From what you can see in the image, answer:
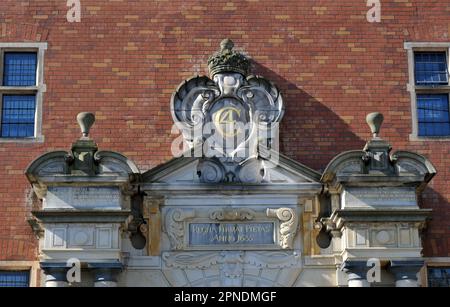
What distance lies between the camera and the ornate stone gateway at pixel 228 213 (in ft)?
53.9

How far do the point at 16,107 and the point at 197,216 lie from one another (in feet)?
12.4

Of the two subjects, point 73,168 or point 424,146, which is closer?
point 73,168

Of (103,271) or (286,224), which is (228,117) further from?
(103,271)

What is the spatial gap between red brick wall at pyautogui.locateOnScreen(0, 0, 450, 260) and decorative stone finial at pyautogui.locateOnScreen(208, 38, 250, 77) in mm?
730

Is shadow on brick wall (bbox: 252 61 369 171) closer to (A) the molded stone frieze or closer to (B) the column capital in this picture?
(A) the molded stone frieze

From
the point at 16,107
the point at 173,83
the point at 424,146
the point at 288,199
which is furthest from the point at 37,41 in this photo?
the point at 424,146

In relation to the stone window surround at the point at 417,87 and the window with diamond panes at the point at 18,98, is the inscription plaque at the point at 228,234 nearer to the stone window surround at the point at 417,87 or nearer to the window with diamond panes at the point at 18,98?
the stone window surround at the point at 417,87

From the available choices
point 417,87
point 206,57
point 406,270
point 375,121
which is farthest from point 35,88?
point 406,270

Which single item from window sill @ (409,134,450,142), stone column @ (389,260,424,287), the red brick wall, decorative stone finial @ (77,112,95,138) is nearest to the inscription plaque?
the red brick wall

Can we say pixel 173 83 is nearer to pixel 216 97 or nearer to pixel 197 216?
pixel 216 97

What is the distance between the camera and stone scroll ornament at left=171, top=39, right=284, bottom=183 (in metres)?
17.3

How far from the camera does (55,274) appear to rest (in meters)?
16.3

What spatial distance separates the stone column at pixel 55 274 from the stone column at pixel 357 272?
415 centimetres

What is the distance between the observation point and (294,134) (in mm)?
18312
